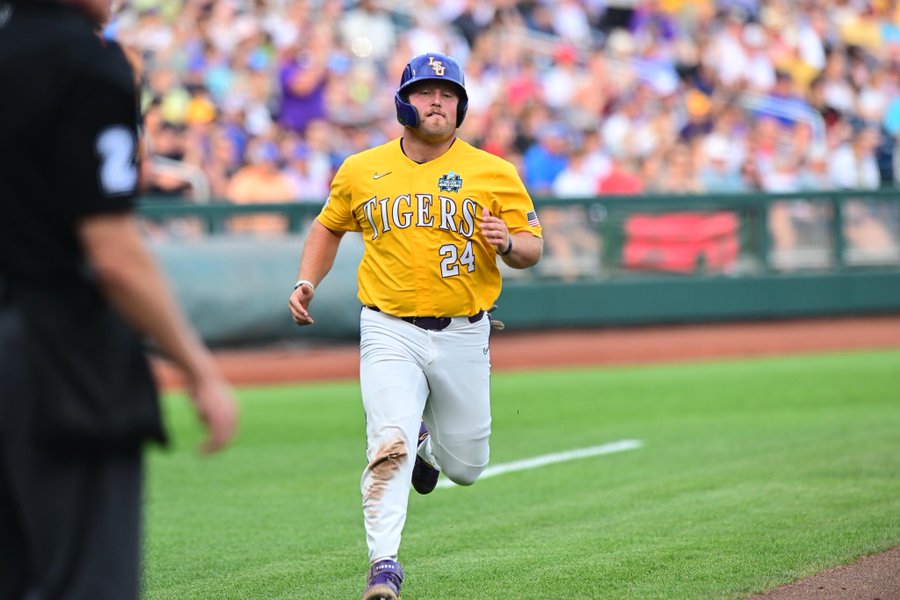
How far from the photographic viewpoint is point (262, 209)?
16.1 meters

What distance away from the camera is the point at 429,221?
586 centimetres

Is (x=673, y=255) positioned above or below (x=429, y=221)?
below

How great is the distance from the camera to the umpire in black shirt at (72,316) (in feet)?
9.41

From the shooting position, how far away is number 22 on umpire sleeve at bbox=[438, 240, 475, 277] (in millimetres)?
5895

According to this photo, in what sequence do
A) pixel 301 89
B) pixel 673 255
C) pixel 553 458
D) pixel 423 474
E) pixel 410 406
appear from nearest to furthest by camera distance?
pixel 410 406
pixel 423 474
pixel 553 458
pixel 673 255
pixel 301 89

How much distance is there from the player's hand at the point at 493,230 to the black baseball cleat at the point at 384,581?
4.49ft

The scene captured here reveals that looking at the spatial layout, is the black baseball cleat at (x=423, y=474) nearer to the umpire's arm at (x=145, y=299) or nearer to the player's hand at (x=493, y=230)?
the player's hand at (x=493, y=230)

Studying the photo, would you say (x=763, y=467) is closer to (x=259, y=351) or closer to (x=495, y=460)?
(x=495, y=460)

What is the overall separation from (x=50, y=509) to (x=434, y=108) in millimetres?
3322

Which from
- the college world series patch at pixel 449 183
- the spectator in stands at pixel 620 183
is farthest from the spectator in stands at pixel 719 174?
the college world series patch at pixel 449 183

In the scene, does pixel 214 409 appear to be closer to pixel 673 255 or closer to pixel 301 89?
pixel 673 255

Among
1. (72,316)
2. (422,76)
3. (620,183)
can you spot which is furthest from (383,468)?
(620,183)

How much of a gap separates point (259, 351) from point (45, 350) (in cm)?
1255

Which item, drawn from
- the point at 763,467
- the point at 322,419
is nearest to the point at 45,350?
the point at 763,467
